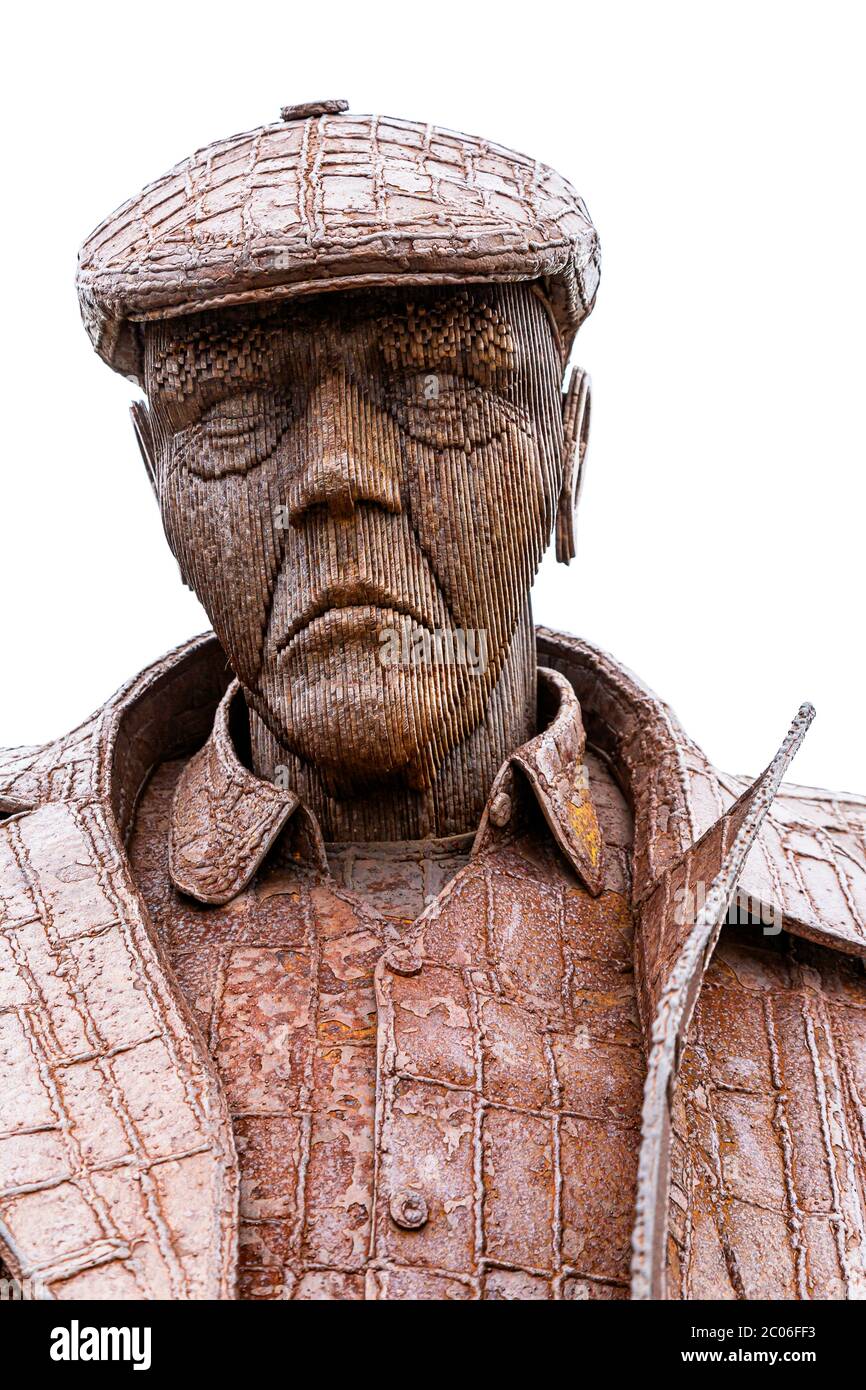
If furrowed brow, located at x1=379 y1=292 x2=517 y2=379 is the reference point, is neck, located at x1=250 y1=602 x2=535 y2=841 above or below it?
below

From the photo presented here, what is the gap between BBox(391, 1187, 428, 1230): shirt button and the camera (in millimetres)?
3344

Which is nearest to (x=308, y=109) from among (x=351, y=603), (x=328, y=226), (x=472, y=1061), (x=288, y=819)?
(x=328, y=226)

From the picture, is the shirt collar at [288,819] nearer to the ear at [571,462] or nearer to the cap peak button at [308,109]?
the ear at [571,462]

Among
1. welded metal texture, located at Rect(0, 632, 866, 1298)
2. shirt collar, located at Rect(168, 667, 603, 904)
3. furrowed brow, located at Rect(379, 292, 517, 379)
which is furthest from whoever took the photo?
shirt collar, located at Rect(168, 667, 603, 904)

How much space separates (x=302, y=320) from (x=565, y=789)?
49.7 inches

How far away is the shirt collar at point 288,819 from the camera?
13.4ft

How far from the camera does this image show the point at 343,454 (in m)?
3.87

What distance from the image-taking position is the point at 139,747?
4.61 metres

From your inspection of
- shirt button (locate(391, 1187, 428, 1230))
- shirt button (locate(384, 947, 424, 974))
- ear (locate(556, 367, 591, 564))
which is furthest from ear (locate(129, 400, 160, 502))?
shirt button (locate(391, 1187, 428, 1230))

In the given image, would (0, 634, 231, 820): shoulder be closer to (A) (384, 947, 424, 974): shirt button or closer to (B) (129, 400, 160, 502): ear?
(B) (129, 400, 160, 502): ear

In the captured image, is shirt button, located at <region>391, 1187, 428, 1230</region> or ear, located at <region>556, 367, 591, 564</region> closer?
shirt button, located at <region>391, 1187, 428, 1230</region>

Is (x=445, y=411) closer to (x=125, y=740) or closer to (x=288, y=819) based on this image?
(x=288, y=819)

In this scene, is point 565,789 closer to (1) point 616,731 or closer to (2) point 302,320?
(1) point 616,731

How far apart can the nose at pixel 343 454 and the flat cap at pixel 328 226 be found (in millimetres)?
290
